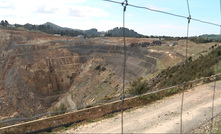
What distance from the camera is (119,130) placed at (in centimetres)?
607

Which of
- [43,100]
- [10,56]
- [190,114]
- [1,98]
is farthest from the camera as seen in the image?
[10,56]

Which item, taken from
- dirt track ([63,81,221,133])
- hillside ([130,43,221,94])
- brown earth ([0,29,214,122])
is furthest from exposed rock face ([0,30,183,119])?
dirt track ([63,81,221,133])

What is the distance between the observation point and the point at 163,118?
7.01 metres

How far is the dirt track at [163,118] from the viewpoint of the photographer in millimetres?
6172

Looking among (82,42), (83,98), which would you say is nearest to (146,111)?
(83,98)

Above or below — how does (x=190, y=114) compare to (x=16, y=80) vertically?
above

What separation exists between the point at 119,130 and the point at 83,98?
28.7 meters

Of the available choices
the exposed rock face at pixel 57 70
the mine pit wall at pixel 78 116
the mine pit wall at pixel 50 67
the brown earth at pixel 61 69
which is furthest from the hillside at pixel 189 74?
the mine pit wall at pixel 50 67

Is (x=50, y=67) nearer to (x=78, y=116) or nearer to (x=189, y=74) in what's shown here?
(x=189, y=74)

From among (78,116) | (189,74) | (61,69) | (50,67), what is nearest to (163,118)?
(78,116)

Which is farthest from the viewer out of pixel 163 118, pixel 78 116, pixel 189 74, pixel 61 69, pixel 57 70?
pixel 61 69

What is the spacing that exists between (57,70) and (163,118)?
4283 cm

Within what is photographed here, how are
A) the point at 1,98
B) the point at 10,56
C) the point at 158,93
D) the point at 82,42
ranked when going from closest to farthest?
1. the point at 158,93
2. the point at 1,98
3. the point at 10,56
4. the point at 82,42

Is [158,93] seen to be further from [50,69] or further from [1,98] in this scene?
[50,69]
